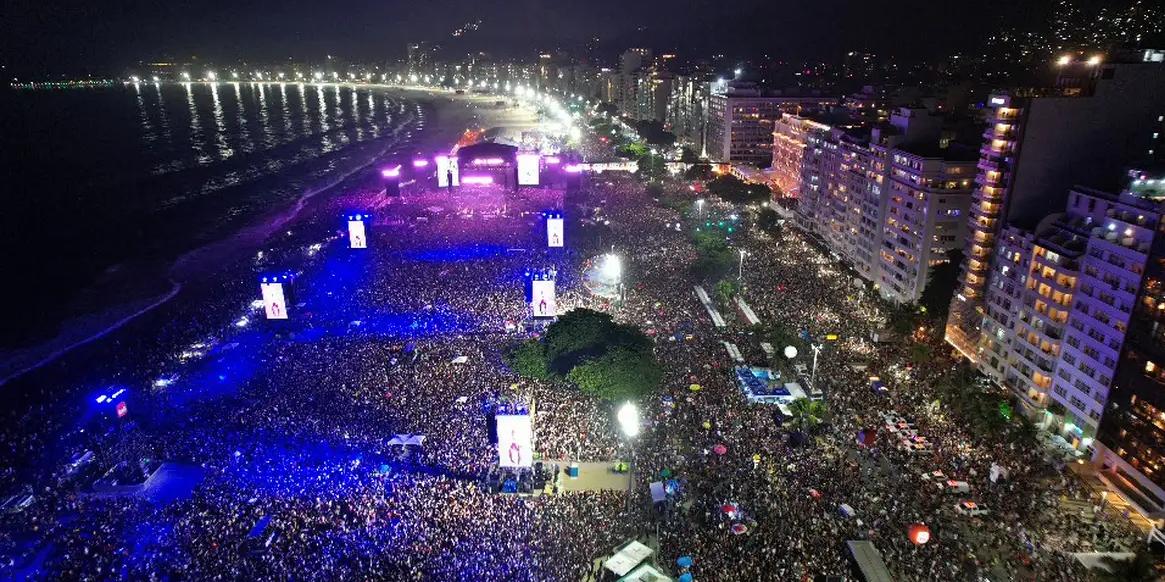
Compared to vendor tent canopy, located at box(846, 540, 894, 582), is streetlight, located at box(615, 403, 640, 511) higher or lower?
lower

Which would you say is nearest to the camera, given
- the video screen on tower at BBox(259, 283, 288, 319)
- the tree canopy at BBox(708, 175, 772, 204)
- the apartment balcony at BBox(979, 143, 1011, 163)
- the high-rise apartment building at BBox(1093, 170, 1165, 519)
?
the high-rise apartment building at BBox(1093, 170, 1165, 519)

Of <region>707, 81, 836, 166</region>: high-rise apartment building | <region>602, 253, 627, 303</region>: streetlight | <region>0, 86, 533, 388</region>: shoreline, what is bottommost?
<region>0, 86, 533, 388</region>: shoreline

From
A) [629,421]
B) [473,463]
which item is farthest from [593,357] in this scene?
[473,463]

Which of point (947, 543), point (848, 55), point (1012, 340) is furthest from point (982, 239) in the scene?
point (848, 55)

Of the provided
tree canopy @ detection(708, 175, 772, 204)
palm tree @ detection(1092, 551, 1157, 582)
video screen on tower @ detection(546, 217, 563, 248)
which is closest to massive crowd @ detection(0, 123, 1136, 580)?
palm tree @ detection(1092, 551, 1157, 582)

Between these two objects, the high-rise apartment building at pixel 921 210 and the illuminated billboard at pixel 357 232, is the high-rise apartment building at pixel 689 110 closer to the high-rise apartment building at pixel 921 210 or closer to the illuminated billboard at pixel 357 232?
the high-rise apartment building at pixel 921 210

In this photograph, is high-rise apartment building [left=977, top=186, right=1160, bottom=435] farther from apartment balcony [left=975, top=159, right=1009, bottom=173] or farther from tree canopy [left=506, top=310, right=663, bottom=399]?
tree canopy [left=506, top=310, right=663, bottom=399]
